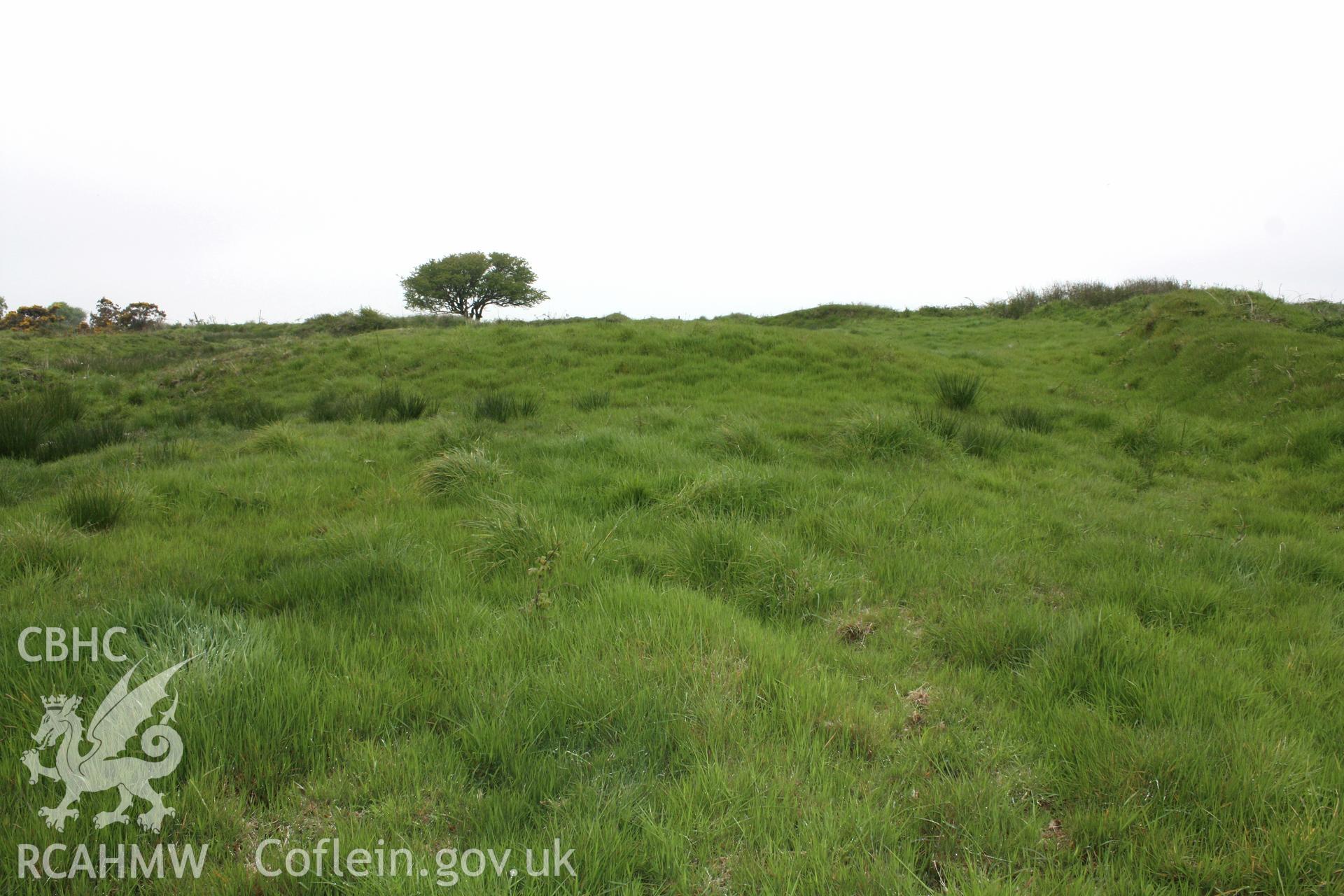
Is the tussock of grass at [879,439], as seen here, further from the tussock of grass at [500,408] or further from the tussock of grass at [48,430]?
the tussock of grass at [48,430]

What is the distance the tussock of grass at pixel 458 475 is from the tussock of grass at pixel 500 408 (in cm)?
317

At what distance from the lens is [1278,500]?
227 inches

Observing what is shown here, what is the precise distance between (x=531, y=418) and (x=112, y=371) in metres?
17.0

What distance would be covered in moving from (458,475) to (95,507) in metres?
2.57

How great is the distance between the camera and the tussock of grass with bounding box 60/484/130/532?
453cm

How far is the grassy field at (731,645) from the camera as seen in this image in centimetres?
181

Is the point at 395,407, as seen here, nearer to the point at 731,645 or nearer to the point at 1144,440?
the point at 731,645

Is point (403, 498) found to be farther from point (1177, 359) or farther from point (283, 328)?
point (283, 328)

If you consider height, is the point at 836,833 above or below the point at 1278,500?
below

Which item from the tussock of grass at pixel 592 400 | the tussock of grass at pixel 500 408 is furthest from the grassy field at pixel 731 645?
the tussock of grass at pixel 592 400

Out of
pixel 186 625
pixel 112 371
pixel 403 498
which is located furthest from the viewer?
pixel 112 371

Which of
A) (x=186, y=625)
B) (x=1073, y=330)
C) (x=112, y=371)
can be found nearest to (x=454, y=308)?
(x=112, y=371)

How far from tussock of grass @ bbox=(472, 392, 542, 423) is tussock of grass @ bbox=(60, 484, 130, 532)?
4357mm

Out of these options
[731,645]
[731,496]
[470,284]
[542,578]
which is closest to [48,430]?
[542,578]
